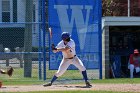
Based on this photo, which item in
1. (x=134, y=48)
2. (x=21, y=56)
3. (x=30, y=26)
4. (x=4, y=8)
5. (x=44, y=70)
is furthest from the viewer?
(x=4, y=8)

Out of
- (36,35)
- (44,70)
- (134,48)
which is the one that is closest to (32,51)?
(36,35)

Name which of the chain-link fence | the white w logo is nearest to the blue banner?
the white w logo

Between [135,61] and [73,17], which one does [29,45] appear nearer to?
[73,17]

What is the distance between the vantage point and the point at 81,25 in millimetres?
20016

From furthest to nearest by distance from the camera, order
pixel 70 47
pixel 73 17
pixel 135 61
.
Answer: pixel 135 61, pixel 73 17, pixel 70 47

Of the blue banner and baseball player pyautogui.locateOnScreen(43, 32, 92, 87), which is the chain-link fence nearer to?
the blue banner

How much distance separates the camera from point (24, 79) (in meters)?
19.6

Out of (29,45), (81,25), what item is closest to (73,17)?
(81,25)

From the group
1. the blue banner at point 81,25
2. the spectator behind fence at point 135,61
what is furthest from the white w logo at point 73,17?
the spectator behind fence at point 135,61

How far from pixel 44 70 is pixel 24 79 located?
96 centimetres

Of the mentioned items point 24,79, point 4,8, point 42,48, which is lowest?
point 24,79

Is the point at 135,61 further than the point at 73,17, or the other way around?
the point at 135,61

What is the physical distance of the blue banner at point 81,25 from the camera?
1978cm

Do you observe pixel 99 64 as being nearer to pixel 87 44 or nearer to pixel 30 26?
pixel 87 44
